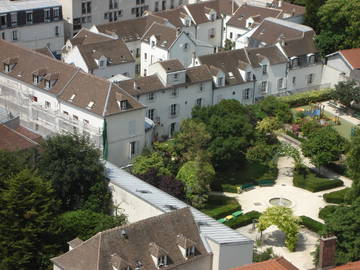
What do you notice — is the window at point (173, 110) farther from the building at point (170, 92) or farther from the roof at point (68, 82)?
the roof at point (68, 82)

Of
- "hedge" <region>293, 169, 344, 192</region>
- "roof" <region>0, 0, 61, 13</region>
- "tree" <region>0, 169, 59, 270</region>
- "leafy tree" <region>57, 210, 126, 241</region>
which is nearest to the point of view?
"tree" <region>0, 169, 59, 270</region>

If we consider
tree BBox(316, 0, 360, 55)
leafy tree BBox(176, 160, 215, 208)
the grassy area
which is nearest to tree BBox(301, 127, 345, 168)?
the grassy area

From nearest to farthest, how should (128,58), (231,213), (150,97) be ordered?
(231,213) < (150,97) < (128,58)

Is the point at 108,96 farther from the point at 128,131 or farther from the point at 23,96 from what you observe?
the point at 23,96

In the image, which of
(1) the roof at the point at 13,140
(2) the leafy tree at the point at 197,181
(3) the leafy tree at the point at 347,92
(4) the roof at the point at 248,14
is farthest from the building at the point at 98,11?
(2) the leafy tree at the point at 197,181

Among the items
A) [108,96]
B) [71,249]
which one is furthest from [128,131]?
[71,249]

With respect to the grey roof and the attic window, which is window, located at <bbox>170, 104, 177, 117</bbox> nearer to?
the attic window
